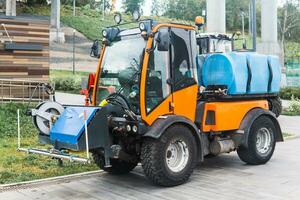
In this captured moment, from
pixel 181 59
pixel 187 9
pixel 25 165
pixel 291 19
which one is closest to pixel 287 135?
pixel 181 59

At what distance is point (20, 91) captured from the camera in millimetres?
15625

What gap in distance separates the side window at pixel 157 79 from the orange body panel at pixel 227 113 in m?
1.10

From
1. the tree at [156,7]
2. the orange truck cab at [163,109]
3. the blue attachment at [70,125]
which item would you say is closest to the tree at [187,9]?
the tree at [156,7]

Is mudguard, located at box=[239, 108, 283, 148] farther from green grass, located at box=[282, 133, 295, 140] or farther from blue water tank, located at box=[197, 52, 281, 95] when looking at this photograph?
green grass, located at box=[282, 133, 295, 140]

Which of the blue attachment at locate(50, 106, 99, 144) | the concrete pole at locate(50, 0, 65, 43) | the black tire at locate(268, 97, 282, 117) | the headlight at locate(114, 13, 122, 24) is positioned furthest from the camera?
the concrete pole at locate(50, 0, 65, 43)

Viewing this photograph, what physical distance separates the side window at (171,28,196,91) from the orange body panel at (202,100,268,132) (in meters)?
0.69

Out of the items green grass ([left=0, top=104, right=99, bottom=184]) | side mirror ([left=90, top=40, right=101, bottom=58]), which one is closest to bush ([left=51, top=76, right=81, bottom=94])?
green grass ([left=0, top=104, right=99, bottom=184])

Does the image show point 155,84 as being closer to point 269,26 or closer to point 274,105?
point 274,105

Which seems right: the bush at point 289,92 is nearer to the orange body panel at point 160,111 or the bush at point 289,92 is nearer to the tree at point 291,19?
the orange body panel at point 160,111

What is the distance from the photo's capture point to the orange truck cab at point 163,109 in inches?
282

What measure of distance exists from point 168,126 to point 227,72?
6.05ft

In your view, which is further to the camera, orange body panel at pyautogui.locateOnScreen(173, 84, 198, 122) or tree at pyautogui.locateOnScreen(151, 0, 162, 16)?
tree at pyautogui.locateOnScreen(151, 0, 162, 16)

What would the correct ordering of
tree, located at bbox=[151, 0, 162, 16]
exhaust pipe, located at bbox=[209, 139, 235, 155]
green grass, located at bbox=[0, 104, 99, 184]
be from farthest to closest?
tree, located at bbox=[151, 0, 162, 16], exhaust pipe, located at bbox=[209, 139, 235, 155], green grass, located at bbox=[0, 104, 99, 184]

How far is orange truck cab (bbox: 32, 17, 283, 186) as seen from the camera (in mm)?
7160
